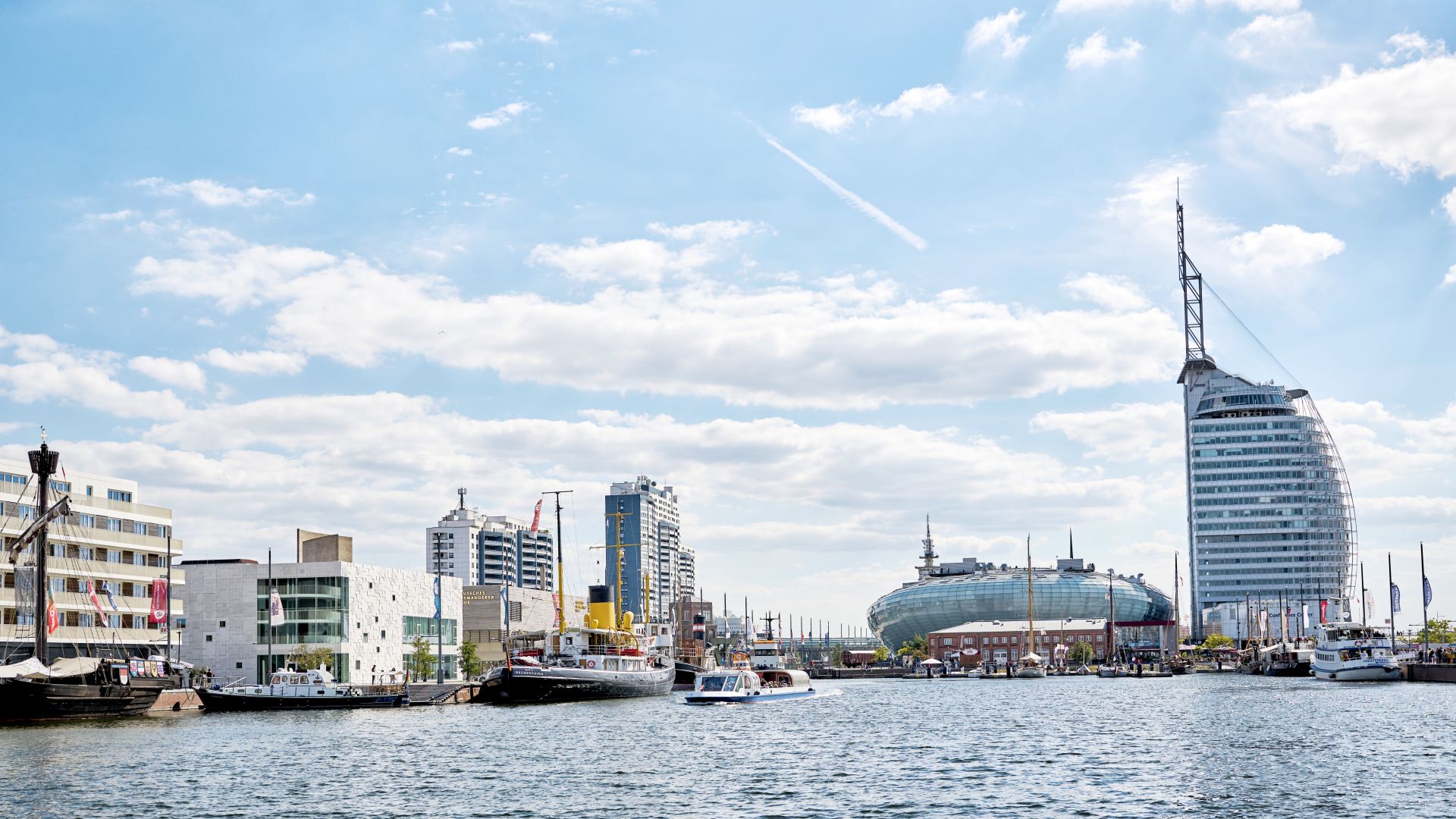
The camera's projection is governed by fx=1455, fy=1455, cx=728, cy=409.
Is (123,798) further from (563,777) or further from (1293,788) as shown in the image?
(1293,788)

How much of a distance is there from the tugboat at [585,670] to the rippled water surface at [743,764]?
19744mm

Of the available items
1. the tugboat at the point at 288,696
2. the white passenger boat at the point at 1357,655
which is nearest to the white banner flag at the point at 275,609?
the tugboat at the point at 288,696

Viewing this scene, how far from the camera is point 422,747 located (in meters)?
87.6

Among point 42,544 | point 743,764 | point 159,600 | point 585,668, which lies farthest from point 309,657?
point 743,764

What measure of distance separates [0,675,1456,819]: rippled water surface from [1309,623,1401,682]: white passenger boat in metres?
66.5

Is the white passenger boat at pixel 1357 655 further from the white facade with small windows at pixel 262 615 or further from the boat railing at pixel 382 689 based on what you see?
the white facade with small windows at pixel 262 615

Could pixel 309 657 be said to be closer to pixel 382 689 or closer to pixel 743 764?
pixel 382 689

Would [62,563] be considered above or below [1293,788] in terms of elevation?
above

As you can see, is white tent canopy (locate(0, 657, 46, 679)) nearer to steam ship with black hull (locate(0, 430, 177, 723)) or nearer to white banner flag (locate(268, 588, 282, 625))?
steam ship with black hull (locate(0, 430, 177, 723))

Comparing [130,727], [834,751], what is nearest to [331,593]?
[130,727]

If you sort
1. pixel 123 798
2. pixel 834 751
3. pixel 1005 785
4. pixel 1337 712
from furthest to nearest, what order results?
pixel 1337 712, pixel 834 751, pixel 1005 785, pixel 123 798

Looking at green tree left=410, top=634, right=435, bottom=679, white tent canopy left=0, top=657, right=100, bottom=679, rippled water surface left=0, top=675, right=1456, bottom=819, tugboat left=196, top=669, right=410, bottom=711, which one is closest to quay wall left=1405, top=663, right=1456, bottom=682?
rippled water surface left=0, top=675, right=1456, bottom=819

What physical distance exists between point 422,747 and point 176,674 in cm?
5213

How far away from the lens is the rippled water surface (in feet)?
196
